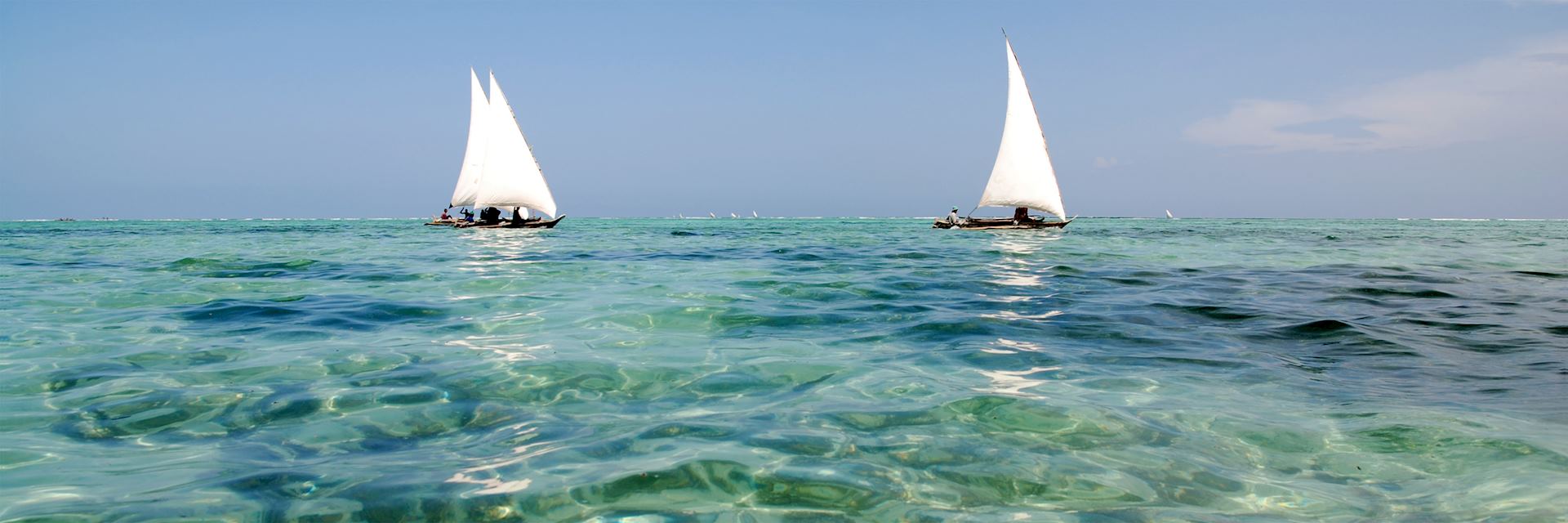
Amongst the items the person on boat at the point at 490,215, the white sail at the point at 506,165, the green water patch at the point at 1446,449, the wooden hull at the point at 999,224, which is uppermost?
the white sail at the point at 506,165

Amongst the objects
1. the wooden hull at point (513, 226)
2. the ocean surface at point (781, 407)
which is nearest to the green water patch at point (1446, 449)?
the ocean surface at point (781, 407)

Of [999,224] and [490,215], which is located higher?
[490,215]

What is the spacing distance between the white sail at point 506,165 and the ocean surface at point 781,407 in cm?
3275

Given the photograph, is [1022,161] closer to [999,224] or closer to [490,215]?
[999,224]

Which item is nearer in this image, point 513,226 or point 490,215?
point 513,226

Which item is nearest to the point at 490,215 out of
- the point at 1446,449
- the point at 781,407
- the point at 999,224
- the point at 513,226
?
the point at 513,226

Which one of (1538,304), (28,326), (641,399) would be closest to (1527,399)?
(641,399)

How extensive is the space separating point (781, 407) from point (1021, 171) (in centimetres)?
3739

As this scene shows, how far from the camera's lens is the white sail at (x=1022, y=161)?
129 ft

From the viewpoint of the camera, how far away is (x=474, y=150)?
156 feet

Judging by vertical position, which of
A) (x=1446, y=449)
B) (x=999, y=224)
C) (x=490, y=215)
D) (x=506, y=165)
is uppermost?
(x=506, y=165)

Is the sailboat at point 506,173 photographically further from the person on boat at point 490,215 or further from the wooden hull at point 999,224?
the wooden hull at point 999,224

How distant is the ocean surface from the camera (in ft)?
10.8

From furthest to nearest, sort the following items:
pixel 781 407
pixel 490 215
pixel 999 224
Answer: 1. pixel 490 215
2. pixel 999 224
3. pixel 781 407
